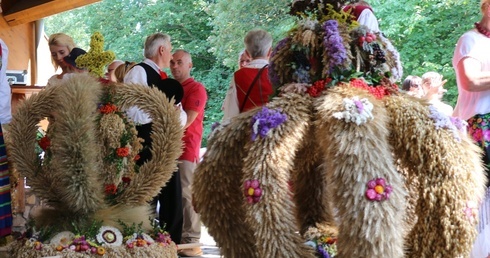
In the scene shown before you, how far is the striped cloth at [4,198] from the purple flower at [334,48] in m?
2.28

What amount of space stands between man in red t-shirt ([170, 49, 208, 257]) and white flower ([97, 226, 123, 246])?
7.09 feet

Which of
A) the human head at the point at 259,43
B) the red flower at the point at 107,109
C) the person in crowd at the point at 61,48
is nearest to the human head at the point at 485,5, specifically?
the human head at the point at 259,43

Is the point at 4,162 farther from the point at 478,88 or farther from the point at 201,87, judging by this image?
the point at 478,88

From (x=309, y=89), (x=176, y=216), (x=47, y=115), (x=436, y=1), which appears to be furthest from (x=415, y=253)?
(x=436, y=1)

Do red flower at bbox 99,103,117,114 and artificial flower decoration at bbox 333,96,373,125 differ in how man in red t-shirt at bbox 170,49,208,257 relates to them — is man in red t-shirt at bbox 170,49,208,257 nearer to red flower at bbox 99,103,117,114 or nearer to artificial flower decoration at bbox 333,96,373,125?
red flower at bbox 99,103,117,114

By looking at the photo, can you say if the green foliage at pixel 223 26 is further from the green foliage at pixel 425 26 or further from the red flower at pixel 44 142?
the red flower at pixel 44 142

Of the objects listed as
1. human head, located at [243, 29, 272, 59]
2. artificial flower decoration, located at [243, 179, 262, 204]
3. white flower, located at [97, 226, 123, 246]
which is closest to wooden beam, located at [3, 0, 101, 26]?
human head, located at [243, 29, 272, 59]

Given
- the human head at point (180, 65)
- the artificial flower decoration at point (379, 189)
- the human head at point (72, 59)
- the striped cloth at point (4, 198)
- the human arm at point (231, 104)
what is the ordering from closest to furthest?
the artificial flower decoration at point (379, 189), the striped cloth at point (4, 198), the human arm at point (231, 104), the human head at point (72, 59), the human head at point (180, 65)

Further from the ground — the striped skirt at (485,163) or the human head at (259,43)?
the human head at (259,43)

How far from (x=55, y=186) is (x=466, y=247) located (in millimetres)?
2189

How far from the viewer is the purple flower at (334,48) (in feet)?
10.1

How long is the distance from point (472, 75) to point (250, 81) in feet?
4.95

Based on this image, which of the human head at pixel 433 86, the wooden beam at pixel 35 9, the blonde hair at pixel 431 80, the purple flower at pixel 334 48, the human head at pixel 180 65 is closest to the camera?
the purple flower at pixel 334 48

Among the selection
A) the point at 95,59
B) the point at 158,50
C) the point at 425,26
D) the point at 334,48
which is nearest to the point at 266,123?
the point at 334,48
